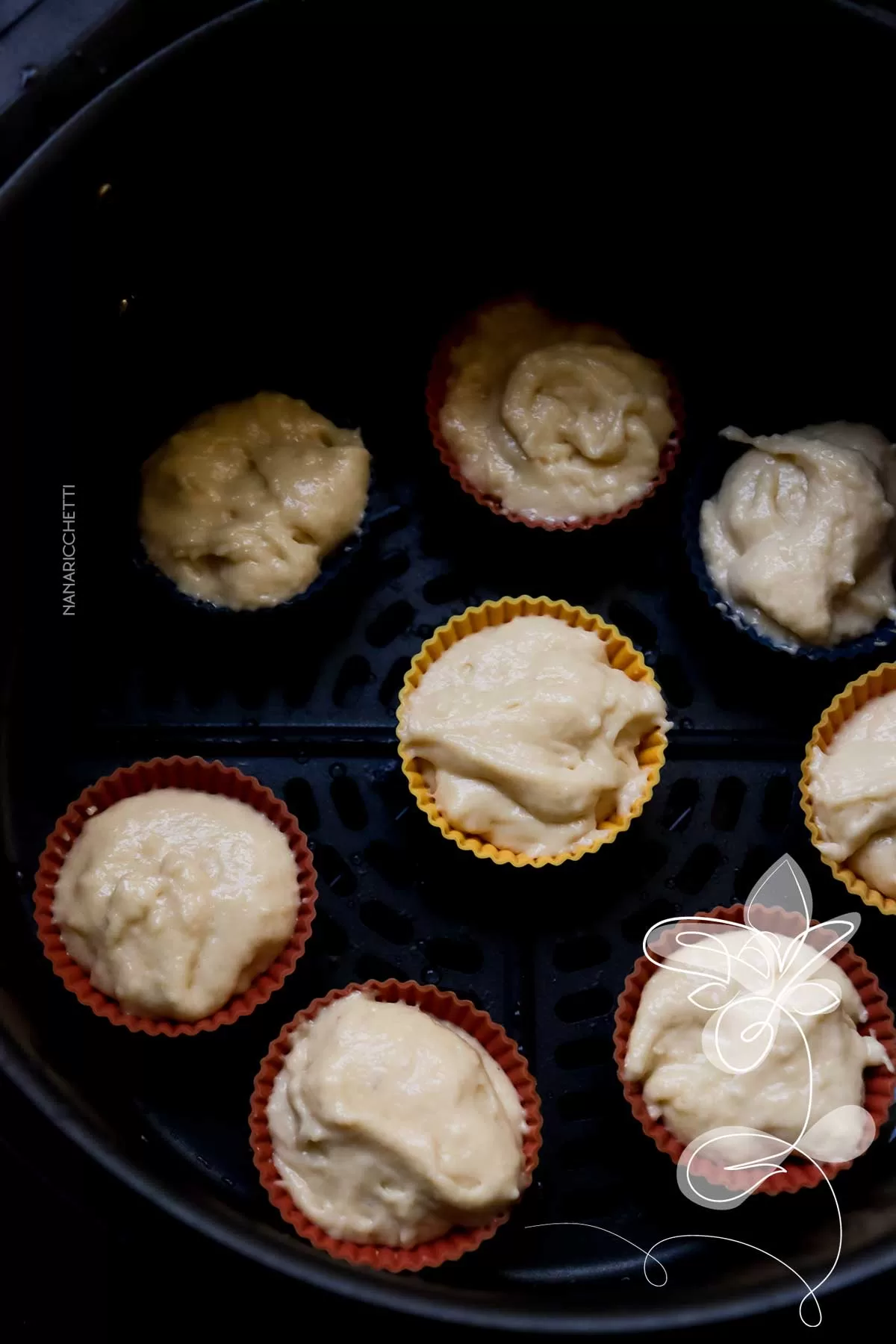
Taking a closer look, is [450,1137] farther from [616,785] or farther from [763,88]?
[763,88]

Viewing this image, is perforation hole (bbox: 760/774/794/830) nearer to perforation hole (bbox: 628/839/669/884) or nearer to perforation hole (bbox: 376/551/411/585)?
perforation hole (bbox: 628/839/669/884)

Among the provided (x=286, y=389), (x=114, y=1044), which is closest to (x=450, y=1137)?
(x=114, y=1044)

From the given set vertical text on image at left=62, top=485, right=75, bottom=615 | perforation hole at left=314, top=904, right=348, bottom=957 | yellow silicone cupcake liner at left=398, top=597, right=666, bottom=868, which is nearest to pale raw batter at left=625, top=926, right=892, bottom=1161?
yellow silicone cupcake liner at left=398, top=597, right=666, bottom=868

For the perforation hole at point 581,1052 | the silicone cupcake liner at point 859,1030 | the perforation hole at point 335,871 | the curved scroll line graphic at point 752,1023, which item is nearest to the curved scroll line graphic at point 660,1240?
the curved scroll line graphic at point 752,1023

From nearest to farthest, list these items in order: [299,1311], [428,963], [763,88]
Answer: [299,1311] < [763,88] < [428,963]

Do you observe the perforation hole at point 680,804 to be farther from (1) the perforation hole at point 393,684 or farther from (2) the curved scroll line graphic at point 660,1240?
(2) the curved scroll line graphic at point 660,1240

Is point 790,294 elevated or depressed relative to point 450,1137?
elevated

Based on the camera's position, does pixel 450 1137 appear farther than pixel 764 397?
No
